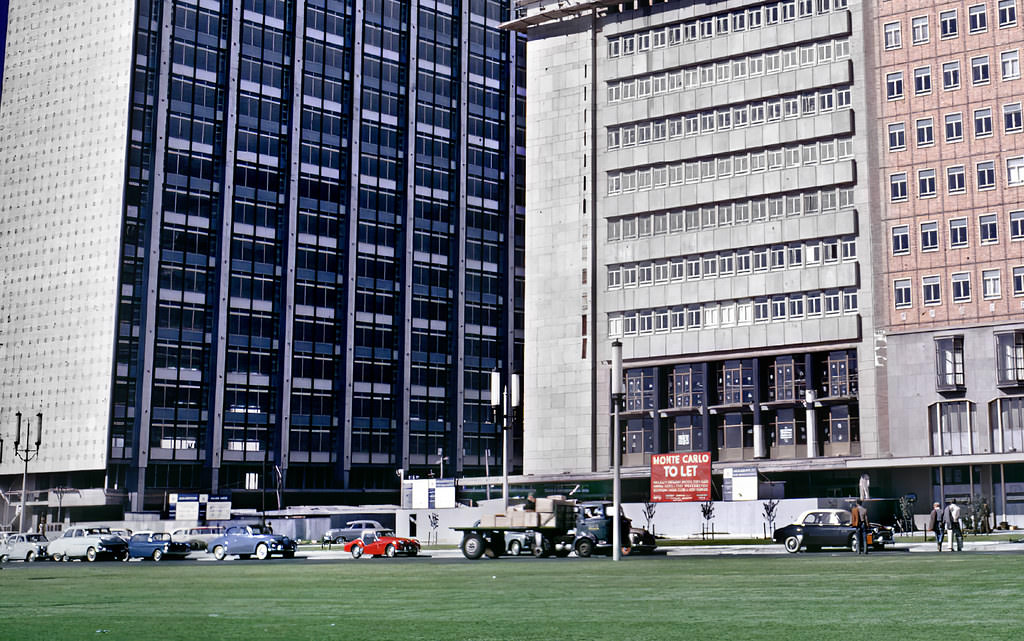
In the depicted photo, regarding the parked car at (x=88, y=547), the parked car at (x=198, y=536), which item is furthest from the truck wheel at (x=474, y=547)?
the parked car at (x=198, y=536)

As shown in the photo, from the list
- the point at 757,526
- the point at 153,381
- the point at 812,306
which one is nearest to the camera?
the point at 757,526

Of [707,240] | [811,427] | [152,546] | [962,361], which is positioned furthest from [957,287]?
[152,546]

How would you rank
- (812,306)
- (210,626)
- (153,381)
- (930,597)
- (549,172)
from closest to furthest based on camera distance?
(210,626) < (930,597) < (812,306) < (549,172) < (153,381)

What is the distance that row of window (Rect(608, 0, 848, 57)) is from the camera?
324 feet

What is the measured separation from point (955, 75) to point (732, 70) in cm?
1843

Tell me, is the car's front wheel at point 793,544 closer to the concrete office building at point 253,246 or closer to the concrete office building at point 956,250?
the concrete office building at point 956,250

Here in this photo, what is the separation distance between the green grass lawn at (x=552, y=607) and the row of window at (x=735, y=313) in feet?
217

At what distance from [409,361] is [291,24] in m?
39.1

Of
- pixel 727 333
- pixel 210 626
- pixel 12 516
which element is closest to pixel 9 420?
pixel 12 516

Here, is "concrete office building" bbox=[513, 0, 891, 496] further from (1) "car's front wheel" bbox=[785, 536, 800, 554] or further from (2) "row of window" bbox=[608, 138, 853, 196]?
(1) "car's front wheel" bbox=[785, 536, 800, 554]

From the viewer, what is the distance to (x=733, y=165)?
99.9m

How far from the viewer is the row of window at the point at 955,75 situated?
88000mm

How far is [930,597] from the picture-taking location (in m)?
18.4

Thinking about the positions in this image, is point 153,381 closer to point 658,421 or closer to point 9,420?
point 9,420
